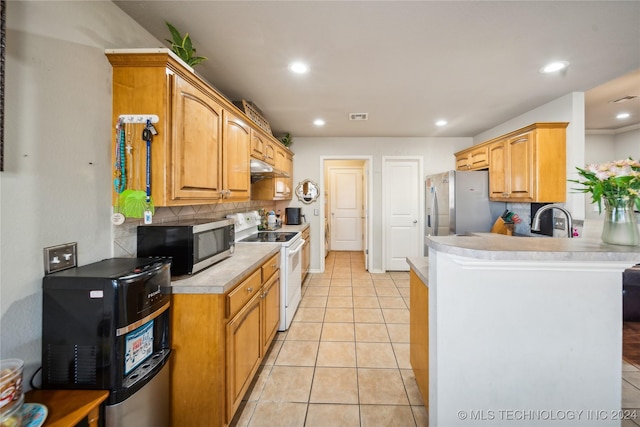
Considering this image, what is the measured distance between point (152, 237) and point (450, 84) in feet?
9.06

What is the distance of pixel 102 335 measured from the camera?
3.30ft

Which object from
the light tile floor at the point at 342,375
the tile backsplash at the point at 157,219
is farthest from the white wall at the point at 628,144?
the tile backsplash at the point at 157,219

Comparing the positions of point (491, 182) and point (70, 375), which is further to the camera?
point (491, 182)

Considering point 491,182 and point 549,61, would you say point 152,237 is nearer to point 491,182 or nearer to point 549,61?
point 549,61

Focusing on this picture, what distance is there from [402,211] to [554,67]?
2.85 m

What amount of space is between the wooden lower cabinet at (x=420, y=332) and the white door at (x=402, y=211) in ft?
9.51

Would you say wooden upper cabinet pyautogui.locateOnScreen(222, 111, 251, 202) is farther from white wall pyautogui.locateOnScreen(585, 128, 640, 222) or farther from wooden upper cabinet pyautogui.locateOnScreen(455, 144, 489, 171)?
white wall pyautogui.locateOnScreen(585, 128, 640, 222)

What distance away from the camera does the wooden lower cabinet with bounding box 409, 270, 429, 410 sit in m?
1.51

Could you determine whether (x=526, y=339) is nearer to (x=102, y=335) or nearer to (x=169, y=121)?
(x=102, y=335)

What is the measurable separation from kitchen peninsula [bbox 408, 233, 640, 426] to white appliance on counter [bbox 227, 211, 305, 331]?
62.9 inches

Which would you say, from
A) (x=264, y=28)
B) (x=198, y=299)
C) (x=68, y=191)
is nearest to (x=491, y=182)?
(x=264, y=28)

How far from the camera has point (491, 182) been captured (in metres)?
3.43

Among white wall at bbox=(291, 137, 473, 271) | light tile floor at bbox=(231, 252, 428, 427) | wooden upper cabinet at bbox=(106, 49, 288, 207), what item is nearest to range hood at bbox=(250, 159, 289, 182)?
→ wooden upper cabinet at bbox=(106, 49, 288, 207)

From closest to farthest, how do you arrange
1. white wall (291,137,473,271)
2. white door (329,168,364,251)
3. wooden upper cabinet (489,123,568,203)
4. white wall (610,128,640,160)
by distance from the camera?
wooden upper cabinet (489,123,568,203), white wall (610,128,640,160), white wall (291,137,473,271), white door (329,168,364,251)
